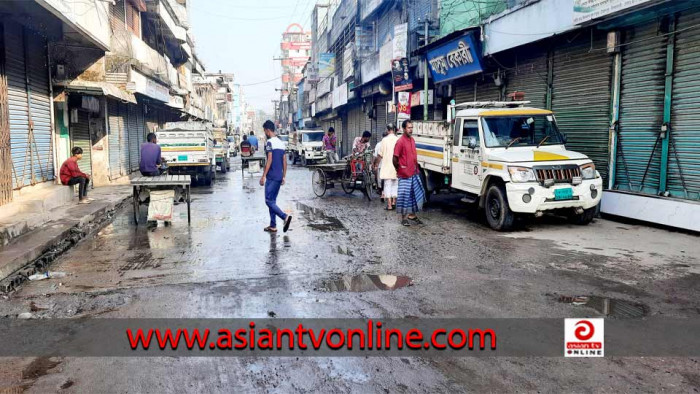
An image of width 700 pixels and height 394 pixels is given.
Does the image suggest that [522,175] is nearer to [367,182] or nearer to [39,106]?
[367,182]

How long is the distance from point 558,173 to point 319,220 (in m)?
4.65

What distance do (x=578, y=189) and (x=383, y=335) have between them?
20.2 ft

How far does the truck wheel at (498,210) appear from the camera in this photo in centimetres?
952

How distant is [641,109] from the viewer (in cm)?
1084

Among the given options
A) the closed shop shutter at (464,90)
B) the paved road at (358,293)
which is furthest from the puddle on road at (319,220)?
the closed shop shutter at (464,90)

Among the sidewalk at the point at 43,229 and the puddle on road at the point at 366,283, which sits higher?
the sidewalk at the point at 43,229

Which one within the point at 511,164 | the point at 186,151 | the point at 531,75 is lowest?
the point at 511,164

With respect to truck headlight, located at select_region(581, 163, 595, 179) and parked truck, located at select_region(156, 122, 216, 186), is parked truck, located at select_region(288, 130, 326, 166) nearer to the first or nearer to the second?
parked truck, located at select_region(156, 122, 216, 186)

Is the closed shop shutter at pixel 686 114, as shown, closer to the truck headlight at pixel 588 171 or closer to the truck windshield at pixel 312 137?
the truck headlight at pixel 588 171

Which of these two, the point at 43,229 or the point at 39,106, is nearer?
the point at 43,229

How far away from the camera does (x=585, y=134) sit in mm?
12609

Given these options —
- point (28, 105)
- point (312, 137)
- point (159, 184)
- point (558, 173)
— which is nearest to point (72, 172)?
point (28, 105)

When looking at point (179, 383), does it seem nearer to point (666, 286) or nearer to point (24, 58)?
point (666, 286)

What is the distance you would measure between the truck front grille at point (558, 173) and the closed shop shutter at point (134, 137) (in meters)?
20.3
